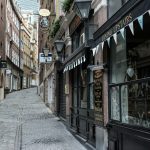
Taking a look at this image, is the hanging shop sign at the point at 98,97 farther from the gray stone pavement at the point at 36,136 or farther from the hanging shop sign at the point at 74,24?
the hanging shop sign at the point at 74,24

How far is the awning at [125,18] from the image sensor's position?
5.85m

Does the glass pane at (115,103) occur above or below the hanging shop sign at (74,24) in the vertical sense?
below

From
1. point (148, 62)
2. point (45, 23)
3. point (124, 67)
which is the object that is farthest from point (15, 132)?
point (45, 23)

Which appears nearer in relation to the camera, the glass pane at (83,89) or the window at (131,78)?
the window at (131,78)

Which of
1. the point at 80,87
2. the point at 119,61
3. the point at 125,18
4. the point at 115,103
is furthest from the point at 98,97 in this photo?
the point at 80,87

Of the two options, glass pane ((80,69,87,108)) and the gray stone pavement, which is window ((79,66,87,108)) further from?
the gray stone pavement

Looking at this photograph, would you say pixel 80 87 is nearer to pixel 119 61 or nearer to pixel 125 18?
pixel 119 61

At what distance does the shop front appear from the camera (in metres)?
6.52

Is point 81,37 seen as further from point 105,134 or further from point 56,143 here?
point 105,134

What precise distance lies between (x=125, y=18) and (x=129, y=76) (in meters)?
1.56

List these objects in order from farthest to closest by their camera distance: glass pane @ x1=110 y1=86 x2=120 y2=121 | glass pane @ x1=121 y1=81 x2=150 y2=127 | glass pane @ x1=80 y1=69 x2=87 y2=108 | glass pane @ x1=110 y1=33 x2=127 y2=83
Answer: glass pane @ x1=80 y1=69 x2=87 y2=108 < glass pane @ x1=110 y1=86 x2=120 y2=121 < glass pane @ x1=110 y1=33 x2=127 y2=83 < glass pane @ x1=121 y1=81 x2=150 y2=127

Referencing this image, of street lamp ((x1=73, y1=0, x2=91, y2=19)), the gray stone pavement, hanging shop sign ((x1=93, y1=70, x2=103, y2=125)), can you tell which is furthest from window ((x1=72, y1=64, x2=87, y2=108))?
hanging shop sign ((x1=93, y1=70, x2=103, y2=125))

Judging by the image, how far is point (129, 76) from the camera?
774cm

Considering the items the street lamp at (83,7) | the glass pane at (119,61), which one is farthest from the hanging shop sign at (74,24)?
the glass pane at (119,61)
